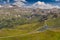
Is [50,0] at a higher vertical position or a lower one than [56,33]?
higher

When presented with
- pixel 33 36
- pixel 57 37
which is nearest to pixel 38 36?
pixel 33 36

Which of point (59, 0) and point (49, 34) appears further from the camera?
point (59, 0)

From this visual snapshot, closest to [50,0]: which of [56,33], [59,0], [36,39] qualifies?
[59,0]

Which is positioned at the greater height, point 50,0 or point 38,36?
point 50,0

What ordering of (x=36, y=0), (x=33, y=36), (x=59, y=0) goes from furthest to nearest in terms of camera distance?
(x=36, y=0)
(x=59, y=0)
(x=33, y=36)

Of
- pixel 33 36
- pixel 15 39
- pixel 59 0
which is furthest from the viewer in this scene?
pixel 59 0

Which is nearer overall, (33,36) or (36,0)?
(33,36)

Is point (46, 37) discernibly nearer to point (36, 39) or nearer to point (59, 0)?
point (36, 39)

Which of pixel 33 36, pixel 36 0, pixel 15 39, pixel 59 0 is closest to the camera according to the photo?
pixel 15 39

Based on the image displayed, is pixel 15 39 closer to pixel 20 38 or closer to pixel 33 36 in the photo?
pixel 20 38
